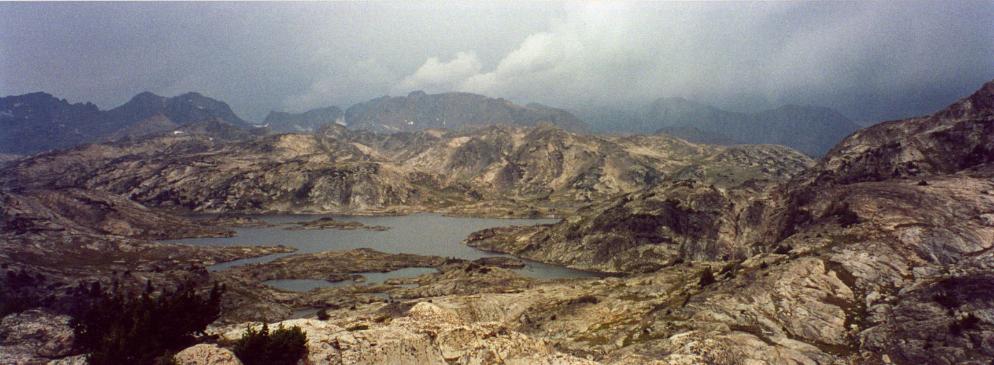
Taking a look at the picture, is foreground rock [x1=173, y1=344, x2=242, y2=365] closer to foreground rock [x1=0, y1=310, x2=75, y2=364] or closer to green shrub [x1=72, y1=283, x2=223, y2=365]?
green shrub [x1=72, y1=283, x2=223, y2=365]

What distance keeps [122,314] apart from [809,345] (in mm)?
60882

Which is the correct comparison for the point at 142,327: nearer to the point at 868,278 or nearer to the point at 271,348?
the point at 271,348

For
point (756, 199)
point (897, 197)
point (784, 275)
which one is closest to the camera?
point (784, 275)

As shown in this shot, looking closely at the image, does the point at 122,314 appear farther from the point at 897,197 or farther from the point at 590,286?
the point at 897,197

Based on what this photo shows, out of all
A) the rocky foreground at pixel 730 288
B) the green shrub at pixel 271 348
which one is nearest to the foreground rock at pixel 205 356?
the rocky foreground at pixel 730 288

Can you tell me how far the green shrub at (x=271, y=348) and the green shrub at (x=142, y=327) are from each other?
3755 mm

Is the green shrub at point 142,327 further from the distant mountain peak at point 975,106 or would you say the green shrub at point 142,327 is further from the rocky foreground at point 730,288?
the distant mountain peak at point 975,106

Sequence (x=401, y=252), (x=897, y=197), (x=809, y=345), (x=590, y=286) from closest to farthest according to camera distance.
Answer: (x=809, y=345) → (x=897, y=197) → (x=590, y=286) → (x=401, y=252)

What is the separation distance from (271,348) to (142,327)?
718 cm

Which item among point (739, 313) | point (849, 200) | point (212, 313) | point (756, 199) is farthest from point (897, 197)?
point (212, 313)

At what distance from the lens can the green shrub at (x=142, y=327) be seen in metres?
26.3

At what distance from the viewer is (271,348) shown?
27.1m

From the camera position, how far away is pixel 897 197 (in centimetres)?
8506

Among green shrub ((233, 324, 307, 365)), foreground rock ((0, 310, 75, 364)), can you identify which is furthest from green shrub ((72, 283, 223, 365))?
green shrub ((233, 324, 307, 365))
